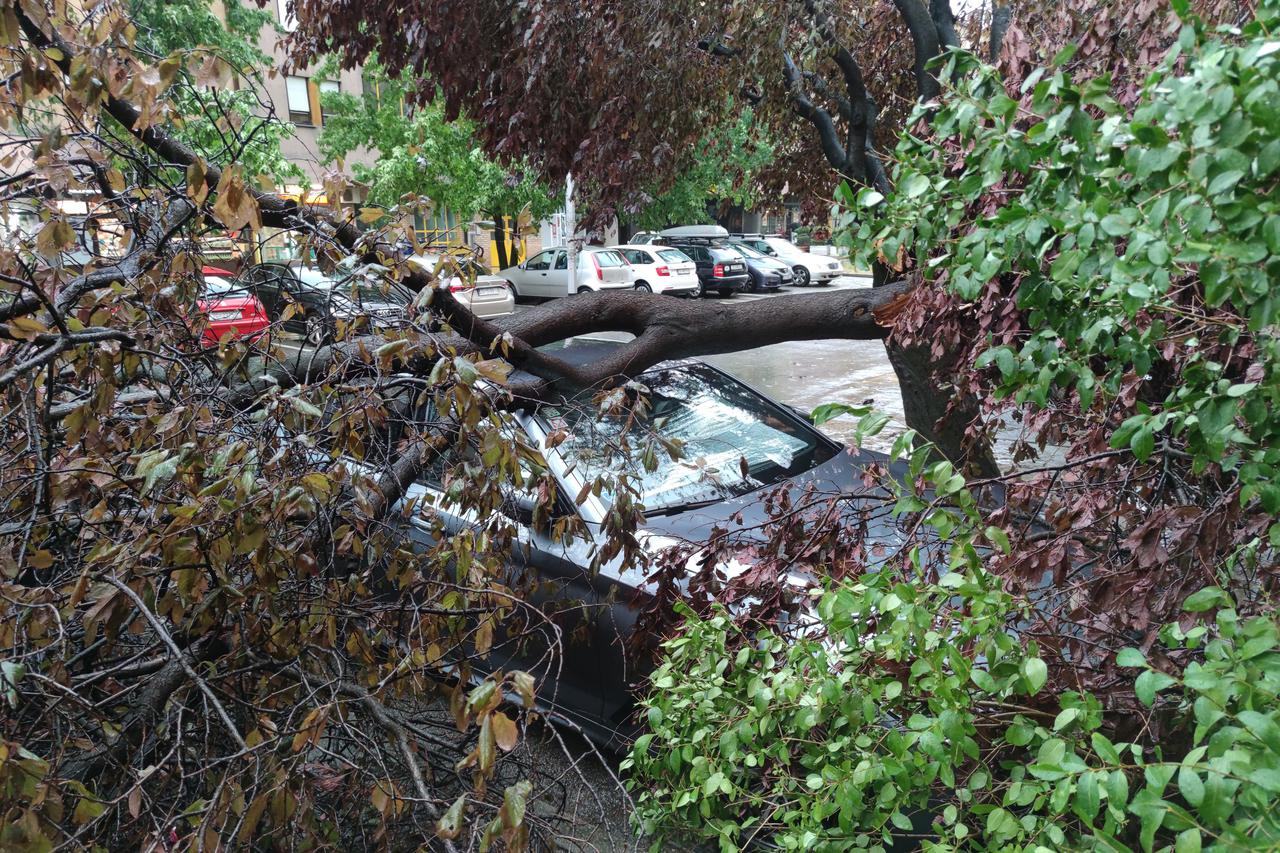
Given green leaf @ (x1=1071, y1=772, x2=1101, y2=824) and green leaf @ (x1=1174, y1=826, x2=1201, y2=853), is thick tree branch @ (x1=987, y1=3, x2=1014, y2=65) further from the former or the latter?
green leaf @ (x1=1174, y1=826, x2=1201, y2=853)

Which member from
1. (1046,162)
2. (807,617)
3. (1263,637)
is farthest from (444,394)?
(1263,637)

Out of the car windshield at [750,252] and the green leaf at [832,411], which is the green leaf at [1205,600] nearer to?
the green leaf at [832,411]

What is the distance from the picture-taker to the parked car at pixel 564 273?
24.5m

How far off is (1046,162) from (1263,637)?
100 cm

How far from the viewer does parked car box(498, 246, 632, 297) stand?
80.3 ft

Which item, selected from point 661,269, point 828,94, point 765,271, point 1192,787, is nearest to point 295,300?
point 1192,787

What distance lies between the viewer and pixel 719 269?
26891 mm

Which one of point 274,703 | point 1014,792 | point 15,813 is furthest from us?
point 274,703

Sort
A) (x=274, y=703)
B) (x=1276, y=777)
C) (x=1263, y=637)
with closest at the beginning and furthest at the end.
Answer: (x=1276, y=777) < (x=1263, y=637) < (x=274, y=703)

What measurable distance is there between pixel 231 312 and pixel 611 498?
1820 mm

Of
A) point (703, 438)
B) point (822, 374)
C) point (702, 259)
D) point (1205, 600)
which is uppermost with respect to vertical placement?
point (702, 259)

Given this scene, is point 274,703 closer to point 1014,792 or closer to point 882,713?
point 882,713

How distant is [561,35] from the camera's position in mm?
5637

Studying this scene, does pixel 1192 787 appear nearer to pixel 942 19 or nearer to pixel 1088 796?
pixel 1088 796
